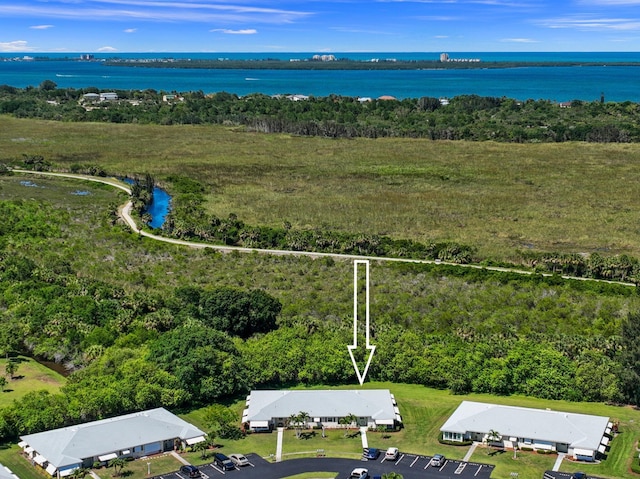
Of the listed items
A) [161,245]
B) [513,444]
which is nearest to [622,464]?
[513,444]

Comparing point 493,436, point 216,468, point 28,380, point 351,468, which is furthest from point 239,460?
point 28,380

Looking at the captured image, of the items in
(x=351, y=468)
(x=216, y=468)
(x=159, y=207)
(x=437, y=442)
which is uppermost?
(x=159, y=207)

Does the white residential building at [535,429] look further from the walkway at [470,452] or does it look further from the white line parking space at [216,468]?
the white line parking space at [216,468]

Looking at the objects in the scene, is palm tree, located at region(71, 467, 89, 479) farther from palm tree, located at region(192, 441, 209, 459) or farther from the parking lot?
palm tree, located at region(192, 441, 209, 459)

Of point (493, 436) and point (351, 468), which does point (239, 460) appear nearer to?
point (351, 468)

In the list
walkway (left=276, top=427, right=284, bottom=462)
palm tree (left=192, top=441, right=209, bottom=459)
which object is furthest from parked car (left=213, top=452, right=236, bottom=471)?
walkway (left=276, top=427, right=284, bottom=462)

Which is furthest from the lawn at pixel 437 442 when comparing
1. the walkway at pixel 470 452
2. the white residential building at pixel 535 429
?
the white residential building at pixel 535 429
